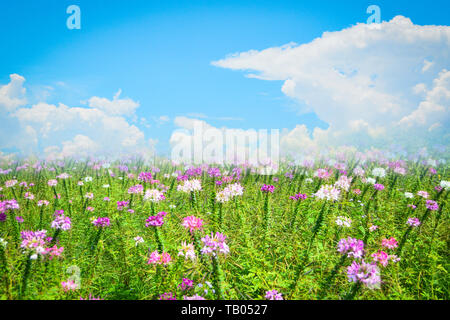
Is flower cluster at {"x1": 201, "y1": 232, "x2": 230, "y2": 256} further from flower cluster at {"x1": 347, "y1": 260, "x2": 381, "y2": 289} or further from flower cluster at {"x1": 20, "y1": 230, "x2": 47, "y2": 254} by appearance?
flower cluster at {"x1": 20, "y1": 230, "x2": 47, "y2": 254}

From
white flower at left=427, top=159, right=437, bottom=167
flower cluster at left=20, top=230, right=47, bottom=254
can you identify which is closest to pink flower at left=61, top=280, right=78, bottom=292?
flower cluster at left=20, top=230, right=47, bottom=254

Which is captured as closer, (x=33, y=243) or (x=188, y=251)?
(x=188, y=251)

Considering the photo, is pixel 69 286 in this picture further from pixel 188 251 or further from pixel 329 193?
pixel 329 193

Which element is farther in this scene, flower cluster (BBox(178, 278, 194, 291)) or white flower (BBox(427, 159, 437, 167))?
white flower (BBox(427, 159, 437, 167))

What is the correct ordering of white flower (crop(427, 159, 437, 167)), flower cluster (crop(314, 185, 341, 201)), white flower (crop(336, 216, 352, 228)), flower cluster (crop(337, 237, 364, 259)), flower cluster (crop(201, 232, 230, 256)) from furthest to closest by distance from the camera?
white flower (crop(427, 159, 437, 167)) < flower cluster (crop(314, 185, 341, 201)) < white flower (crop(336, 216, 352, 228)) < flower cluster (crop(337, 237, 364, 259)) < flower cluster (crop(201, 232, 230, 256))

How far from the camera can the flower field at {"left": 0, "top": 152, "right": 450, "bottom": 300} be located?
2732 mm

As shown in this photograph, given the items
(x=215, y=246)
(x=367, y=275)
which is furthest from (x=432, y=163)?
(x=215, y=246)

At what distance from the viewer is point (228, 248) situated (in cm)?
241

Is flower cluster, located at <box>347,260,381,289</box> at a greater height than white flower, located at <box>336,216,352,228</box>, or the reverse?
flower cluster, located at <box>347,260,381,289</box>

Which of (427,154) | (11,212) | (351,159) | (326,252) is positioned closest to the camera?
(326,252)

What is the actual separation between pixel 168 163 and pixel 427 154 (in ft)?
43.4
